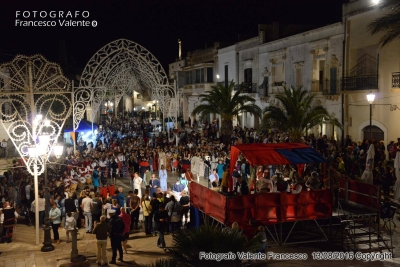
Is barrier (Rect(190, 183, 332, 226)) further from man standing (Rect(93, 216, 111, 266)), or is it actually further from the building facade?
the building facade

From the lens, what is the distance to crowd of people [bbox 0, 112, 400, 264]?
1386 cm

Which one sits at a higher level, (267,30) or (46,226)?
(267,30)

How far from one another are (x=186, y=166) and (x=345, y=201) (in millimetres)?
10547

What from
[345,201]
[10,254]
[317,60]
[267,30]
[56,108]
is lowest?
[10,254]

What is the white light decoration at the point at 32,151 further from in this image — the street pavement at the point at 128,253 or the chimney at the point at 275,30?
the chimney at the point at 275,30

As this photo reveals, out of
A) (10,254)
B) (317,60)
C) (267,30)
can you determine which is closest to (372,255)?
(10,254)

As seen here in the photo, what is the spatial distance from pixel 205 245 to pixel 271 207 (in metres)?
5.58

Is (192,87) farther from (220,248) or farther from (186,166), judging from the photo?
(220,248)

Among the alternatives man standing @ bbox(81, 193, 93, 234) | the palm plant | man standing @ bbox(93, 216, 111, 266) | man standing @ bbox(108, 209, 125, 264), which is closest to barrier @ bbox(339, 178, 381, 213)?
the palm plant

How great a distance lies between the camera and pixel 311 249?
12.6m

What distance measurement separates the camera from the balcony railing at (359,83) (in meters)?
23.7

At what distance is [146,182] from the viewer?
20.5 meters

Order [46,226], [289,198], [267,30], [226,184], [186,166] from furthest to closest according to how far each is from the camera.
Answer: [267,30] → [186,166] → [226,184] → [46,226] → [289,198]

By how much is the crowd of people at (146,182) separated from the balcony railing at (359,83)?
3045 millimetres
